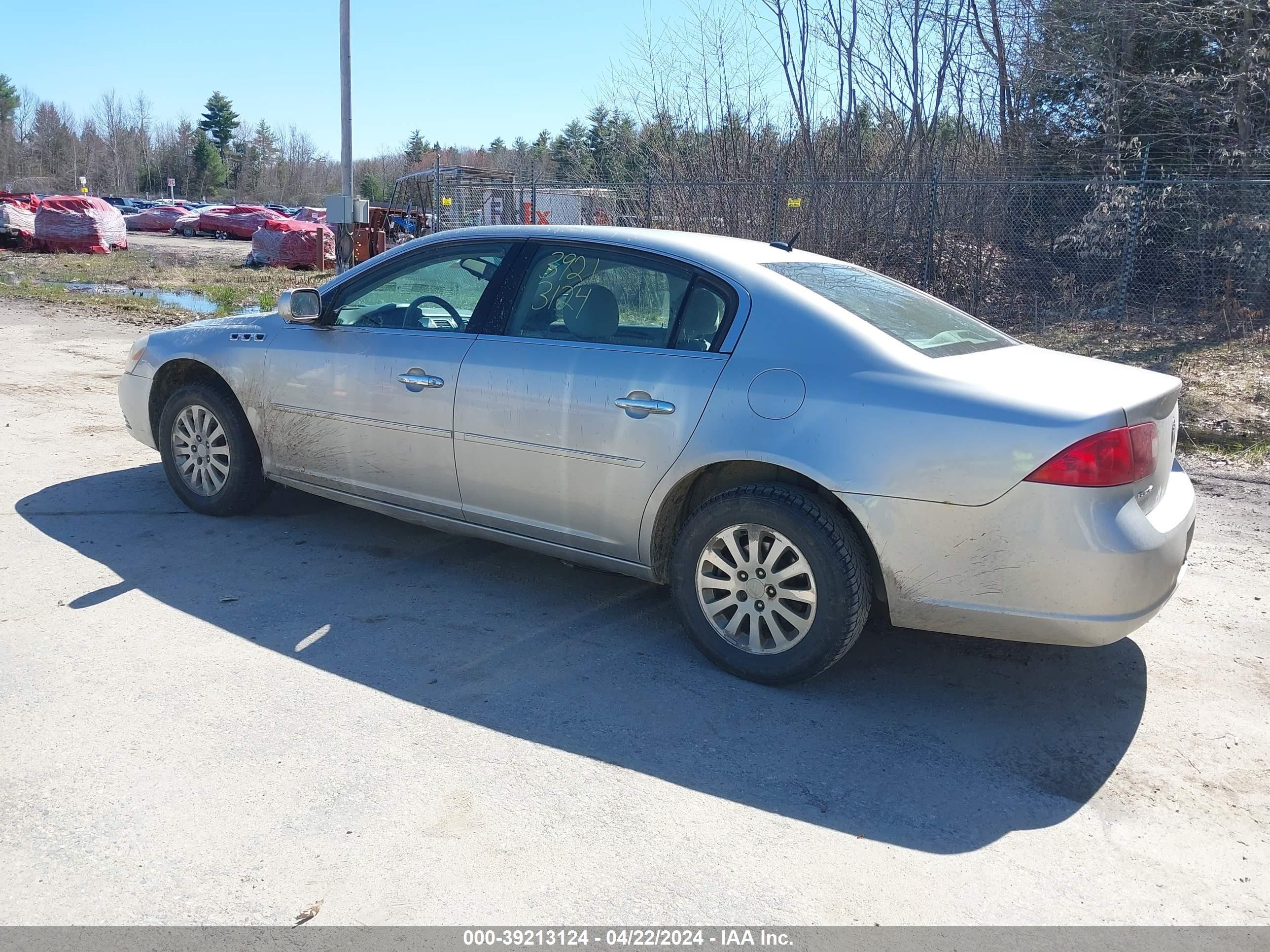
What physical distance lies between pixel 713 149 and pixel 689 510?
1419cm

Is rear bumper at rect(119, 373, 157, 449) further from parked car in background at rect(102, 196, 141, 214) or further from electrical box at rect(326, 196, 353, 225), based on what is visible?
parked car in background at rect(102, 196, 141, 214)

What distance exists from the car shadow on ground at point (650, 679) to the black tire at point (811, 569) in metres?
0.11

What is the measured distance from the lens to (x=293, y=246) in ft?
86.6

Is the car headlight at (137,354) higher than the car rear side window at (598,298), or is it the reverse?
the car rear side window at (598,298)

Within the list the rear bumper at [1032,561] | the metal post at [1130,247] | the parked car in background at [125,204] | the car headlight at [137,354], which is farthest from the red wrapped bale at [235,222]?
the rear bumper at [1032,561]

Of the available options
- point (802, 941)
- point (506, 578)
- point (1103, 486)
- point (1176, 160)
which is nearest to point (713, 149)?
point (1176, 160)

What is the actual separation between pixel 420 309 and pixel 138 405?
2.02m

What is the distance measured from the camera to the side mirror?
516cm

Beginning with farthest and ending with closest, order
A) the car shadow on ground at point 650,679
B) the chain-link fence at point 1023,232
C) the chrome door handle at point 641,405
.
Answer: the chain-link fence at point 1023,232 → the chrome door handle at point 641,405 → the car shadow on ground at point 650,679

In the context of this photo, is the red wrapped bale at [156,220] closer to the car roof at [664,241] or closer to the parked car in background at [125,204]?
the parked car in background at [125,204]

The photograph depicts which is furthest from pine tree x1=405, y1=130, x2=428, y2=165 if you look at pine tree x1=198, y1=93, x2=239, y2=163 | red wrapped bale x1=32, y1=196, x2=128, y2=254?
red wrapped bale x1=32, y1=196, x2=128, y2=254

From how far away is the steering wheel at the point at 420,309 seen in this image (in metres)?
4.94

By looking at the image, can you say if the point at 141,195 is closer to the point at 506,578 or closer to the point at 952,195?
the point at 952,195

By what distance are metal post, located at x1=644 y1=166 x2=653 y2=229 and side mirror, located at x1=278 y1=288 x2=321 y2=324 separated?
1002cm
